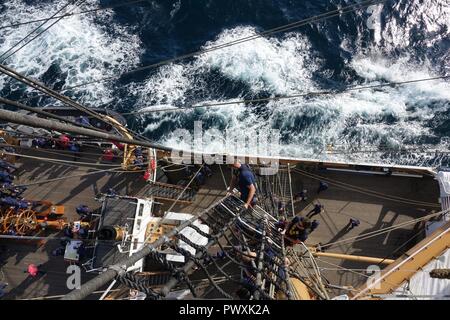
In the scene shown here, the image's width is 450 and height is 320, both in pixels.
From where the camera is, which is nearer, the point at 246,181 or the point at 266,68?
the point at 246,181

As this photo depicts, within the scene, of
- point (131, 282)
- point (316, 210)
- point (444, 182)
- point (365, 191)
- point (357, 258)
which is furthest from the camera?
point (365, 191)

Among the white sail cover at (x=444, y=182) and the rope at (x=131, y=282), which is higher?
the white sail cover at (x=444, y=182)

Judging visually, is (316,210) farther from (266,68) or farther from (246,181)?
(266,68)

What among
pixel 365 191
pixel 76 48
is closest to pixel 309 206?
pixel 365 191

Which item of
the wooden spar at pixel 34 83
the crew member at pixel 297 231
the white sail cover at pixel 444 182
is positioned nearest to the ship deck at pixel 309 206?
the white sail cover at pixel 444 182

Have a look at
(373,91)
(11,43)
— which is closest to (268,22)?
(373,91)

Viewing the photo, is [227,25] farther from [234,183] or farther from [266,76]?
[234,183]

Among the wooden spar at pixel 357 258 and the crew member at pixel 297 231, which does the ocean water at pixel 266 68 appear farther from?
the crew member at pixel 297 231
